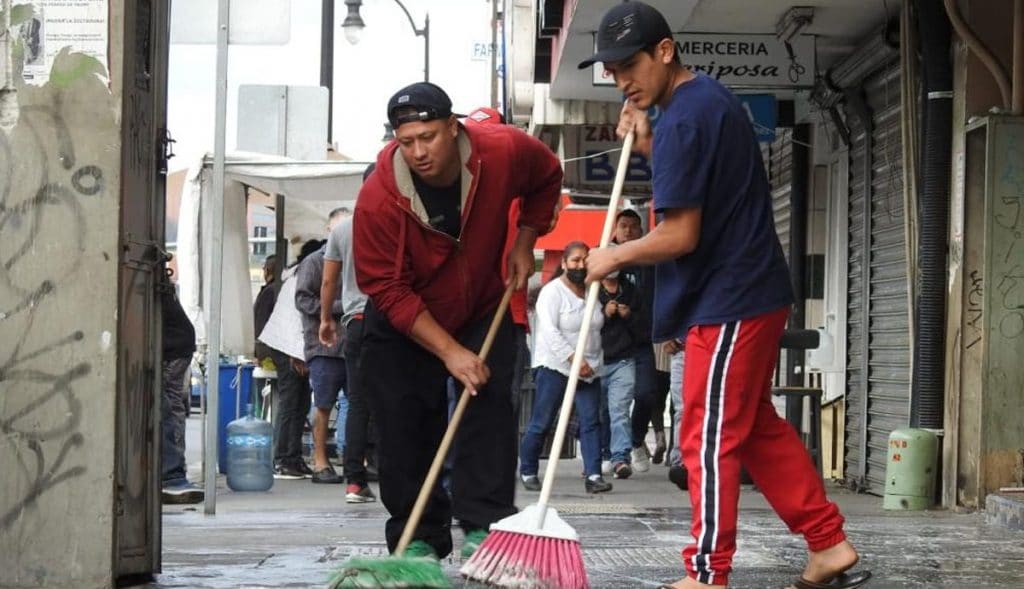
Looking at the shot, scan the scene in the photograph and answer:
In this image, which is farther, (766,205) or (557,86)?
(557,86)

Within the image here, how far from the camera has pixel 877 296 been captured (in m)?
13.3

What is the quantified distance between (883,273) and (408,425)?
7.45 metres

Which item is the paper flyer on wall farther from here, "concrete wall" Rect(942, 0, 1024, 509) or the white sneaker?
the white sneaker

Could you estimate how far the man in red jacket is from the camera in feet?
20.2

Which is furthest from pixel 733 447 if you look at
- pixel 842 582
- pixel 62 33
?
pixel 62 33

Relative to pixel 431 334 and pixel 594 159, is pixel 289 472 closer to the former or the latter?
pixel 594 159

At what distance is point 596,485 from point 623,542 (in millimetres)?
4083

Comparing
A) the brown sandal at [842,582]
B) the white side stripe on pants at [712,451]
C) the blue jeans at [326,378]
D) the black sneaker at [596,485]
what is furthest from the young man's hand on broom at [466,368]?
the blue jeans at [326,378]

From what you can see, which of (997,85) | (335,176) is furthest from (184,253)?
(997,85)

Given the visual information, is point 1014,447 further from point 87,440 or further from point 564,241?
point 564,241

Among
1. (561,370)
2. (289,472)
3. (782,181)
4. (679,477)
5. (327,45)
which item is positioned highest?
(327,45)

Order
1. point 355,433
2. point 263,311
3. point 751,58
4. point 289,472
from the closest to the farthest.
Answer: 1. point 355,433
2. point 751,58
3. point 289,472
4. point 263,311

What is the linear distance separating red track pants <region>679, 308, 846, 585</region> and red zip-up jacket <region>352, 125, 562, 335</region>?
3.24 feet

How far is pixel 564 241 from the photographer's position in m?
27.2
